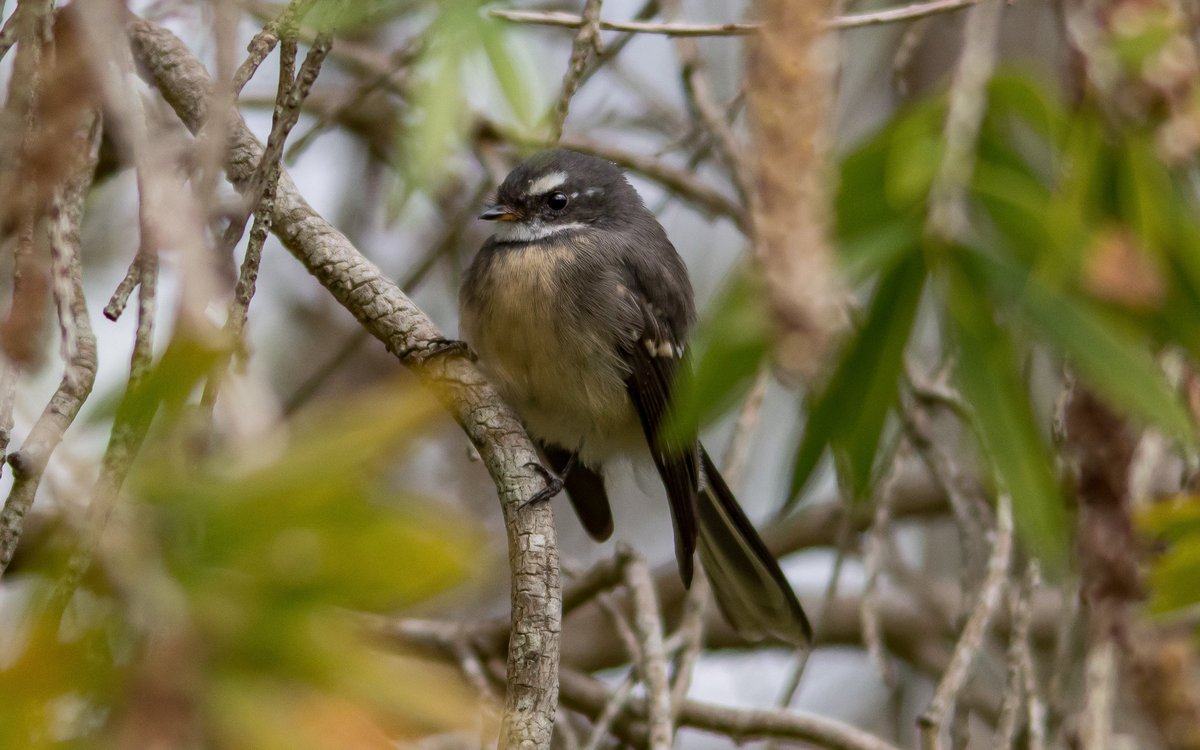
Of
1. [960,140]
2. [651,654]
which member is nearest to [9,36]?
[960,140]

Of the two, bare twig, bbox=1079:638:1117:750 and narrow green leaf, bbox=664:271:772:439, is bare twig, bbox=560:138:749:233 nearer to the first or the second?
bare twig, bbox=1079:638:1117:750

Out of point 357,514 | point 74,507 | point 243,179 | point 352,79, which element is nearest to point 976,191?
point 357,514

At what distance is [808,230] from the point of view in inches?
47.5

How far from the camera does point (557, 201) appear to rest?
460 cm

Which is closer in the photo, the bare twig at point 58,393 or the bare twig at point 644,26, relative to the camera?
the bare twig at point 58,393

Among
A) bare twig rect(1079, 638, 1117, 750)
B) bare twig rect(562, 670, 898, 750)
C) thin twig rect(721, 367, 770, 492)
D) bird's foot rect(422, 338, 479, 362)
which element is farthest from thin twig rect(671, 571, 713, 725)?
bare twig rect(1079, 638, 1117, 750)

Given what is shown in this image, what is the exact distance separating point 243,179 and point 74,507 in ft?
5.31

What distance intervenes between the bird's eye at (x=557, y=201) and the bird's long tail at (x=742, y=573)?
1.00 metres

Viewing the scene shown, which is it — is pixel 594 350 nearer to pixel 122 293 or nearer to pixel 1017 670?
pixel 1017 670

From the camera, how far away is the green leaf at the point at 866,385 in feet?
5.05

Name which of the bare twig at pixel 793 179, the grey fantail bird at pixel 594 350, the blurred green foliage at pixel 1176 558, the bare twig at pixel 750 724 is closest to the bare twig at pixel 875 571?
the bare twig at pixel 750 724

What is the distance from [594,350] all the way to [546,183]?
2.23ft

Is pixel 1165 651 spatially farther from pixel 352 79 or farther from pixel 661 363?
pixel 352 79

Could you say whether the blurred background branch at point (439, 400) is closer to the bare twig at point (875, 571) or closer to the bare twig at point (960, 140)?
the bare twig at point (960, 140)
